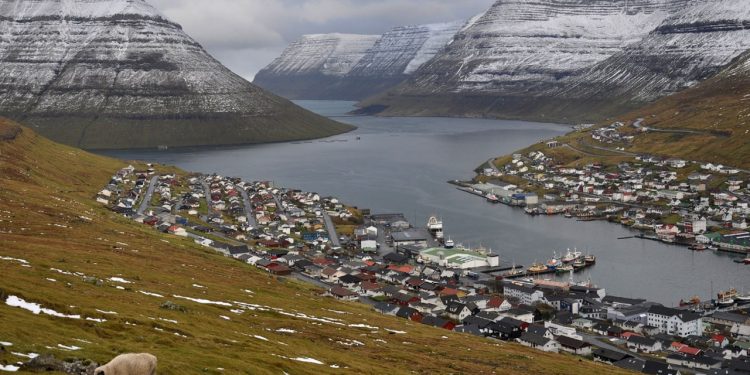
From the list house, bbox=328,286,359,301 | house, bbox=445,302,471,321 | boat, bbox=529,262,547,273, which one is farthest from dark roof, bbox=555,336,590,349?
boat, bbox=529,262,547,273

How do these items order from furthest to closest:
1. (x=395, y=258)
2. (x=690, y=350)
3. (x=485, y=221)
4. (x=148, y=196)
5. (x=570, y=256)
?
(x=148, y=196) < (x=485, y=221) < (x=395, y=258) < (x=570, y=256) < (x=690, y=350)

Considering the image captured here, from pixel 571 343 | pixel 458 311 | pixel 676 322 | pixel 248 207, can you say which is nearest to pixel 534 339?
pixel 571 343

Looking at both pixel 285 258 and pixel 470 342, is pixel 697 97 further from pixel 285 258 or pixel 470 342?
pixel 470 342

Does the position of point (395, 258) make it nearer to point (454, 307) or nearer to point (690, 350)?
point (454, 307)

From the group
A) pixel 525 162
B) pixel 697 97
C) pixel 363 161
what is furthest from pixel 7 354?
pixel 697 97

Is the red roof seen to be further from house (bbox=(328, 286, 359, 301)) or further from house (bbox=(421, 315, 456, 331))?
house (bbox=(328, 286, 359, 301))

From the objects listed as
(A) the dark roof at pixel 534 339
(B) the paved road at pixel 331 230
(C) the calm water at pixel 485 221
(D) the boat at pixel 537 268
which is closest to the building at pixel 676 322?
(C) the calm water at pixel 485 221
